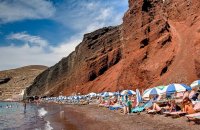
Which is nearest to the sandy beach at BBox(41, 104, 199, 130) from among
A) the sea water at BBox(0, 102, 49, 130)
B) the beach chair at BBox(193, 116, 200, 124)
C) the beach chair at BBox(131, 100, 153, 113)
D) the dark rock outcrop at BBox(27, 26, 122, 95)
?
the beach chair at BBox(193, 116, 200, 124)

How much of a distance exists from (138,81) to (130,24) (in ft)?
52.9

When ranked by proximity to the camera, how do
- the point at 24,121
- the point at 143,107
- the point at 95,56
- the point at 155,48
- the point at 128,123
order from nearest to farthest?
the point at 128,123
the point at 143,107
the point at 24,121
the point at 155,48
the point at 95,56

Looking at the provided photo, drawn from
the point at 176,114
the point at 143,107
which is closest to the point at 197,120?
the point at 176,114

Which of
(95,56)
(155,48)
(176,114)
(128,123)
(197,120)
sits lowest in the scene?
(128,123)

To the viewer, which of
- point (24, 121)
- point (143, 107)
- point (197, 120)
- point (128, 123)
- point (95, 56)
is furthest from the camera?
point (95, 56)

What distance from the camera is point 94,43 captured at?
97.9m

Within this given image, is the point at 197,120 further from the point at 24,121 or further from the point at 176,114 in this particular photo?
the point at 24,121

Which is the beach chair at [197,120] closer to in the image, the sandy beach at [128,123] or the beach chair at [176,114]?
the sandy beach at [128,123]

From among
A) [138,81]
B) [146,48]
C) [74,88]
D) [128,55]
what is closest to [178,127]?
[138,81]

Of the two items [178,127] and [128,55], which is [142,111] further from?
[128,55]

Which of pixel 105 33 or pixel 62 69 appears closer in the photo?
pixel 105 33

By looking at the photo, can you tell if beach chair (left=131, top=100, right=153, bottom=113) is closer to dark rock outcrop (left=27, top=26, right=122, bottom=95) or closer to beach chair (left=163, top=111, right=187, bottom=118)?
beach chair (left=163, top=111, right=187, bottom=118)

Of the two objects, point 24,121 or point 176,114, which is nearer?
point 176,114

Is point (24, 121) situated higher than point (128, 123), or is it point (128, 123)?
point (128, 123)
